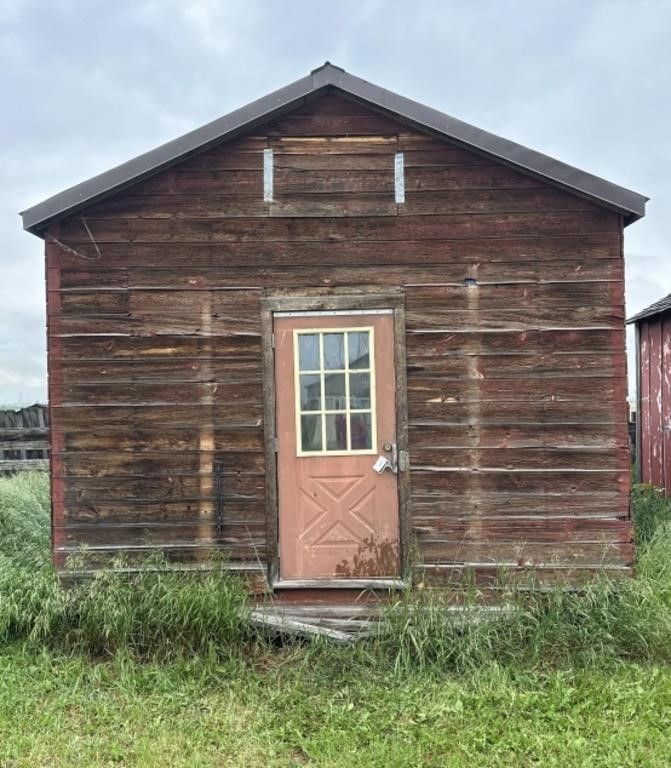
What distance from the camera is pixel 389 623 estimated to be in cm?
468

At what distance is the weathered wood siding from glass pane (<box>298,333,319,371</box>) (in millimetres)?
353

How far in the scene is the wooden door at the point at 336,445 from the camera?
5.20 meters

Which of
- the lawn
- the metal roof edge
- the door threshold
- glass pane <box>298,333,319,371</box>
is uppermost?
the metal roof edge

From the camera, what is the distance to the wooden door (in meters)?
5.20

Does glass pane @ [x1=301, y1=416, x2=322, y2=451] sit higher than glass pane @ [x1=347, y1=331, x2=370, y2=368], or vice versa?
glass pane @ [x1=347, y1=331, x2=370, y2=368]

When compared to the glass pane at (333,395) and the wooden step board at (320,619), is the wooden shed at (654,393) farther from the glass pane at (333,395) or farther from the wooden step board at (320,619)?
the wooden step board at (320,619)

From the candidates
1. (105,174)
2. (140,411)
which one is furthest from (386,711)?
(105,174)

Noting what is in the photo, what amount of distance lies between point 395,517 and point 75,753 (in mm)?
2681

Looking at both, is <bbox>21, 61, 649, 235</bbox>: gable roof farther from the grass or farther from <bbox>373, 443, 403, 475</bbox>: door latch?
the grass

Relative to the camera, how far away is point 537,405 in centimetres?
516

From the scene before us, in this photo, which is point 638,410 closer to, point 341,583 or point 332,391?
point 332,391

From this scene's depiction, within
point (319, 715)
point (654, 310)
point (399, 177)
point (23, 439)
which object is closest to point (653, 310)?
point (654, 310)

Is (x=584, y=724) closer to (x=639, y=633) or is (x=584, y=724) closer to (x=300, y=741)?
(x=639, y=633)

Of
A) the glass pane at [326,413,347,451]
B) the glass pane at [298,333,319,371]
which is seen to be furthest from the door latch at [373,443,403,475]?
the glass pane at [298,333,319,371]
